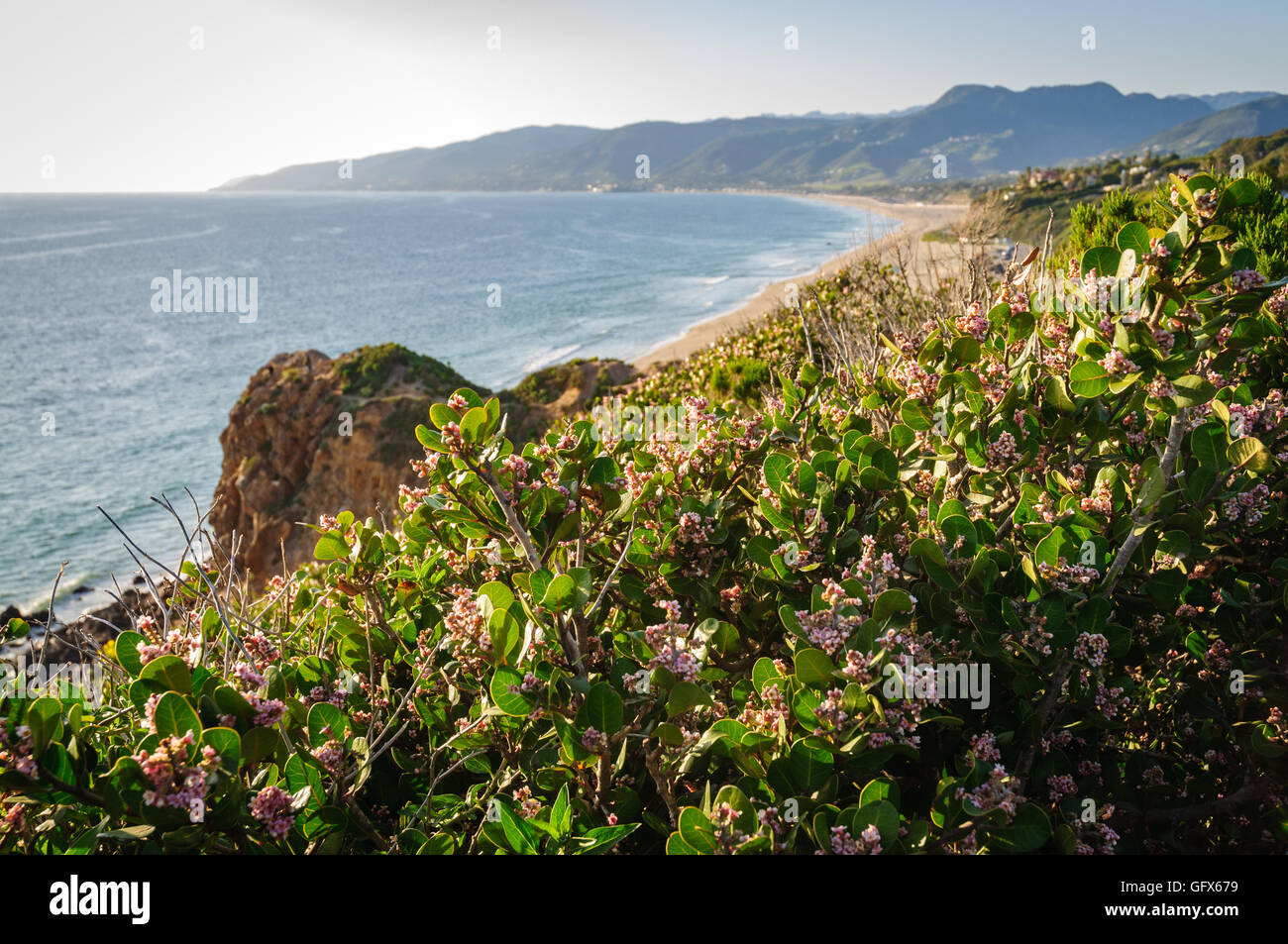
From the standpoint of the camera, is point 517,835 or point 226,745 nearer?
point 226,745

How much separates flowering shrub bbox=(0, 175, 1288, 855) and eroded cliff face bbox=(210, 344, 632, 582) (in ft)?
57.8

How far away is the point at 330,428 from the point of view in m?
21.5

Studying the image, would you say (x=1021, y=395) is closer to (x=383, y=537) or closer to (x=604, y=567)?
(x=604, y=567)

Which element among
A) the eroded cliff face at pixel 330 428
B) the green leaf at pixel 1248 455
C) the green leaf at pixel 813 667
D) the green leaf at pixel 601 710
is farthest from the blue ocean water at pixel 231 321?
the green leaf at pixel 601 710

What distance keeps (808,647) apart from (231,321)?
70.6m

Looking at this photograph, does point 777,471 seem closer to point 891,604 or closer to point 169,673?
point 891,604

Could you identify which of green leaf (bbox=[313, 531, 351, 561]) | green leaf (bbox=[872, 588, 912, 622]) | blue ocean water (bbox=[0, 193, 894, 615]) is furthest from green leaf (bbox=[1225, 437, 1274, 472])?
blue ocean water (bbox=[0, 193, 894, 615])

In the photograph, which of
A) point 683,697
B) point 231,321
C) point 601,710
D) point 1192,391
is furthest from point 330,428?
point 231,321

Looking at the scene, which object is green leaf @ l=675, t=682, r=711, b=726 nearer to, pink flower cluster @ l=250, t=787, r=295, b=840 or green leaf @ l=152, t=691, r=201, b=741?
pink flower cluster @ l=250, t=787, r=295, b=840

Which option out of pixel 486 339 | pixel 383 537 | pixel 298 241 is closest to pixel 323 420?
pixel 383 537

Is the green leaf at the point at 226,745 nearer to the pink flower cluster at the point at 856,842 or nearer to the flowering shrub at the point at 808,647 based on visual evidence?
the flowering shrub at the point at 808,647
